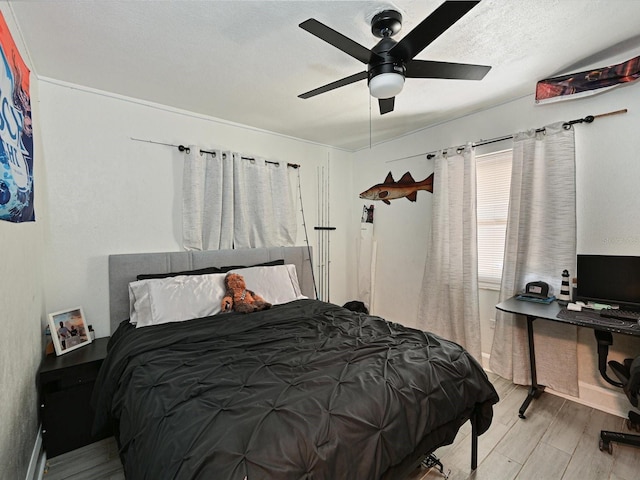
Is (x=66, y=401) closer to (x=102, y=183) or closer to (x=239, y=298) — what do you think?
(x=239, y=298)

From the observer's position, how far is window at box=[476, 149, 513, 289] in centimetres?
287

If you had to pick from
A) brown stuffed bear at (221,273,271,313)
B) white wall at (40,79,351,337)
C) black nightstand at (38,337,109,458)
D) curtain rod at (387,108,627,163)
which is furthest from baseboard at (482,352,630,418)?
white wall at (40,79,351,337)

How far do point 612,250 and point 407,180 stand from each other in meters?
2.02

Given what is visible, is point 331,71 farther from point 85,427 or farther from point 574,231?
point 85,427

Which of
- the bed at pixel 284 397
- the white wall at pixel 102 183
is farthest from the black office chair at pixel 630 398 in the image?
the white wall at pixel 102 183

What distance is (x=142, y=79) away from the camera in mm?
2297

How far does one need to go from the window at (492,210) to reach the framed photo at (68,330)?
11.9 ft

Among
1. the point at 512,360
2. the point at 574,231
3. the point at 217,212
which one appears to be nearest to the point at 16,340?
the point at 217,212

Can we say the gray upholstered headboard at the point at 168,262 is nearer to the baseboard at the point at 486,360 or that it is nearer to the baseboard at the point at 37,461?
the baseboard at the point at 37,461

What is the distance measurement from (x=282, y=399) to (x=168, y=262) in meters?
2.07

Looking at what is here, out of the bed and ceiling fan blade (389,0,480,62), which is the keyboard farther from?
ceiling fan blade (389,0,480,62)

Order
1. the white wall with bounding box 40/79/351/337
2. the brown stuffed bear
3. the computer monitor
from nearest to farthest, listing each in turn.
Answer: the computer monitor, the white wall with bounding box 40/79/351/337, the brown stuffed bear

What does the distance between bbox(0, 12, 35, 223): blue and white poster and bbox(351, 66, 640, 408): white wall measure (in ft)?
11.3

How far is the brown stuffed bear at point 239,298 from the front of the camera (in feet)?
7.98
